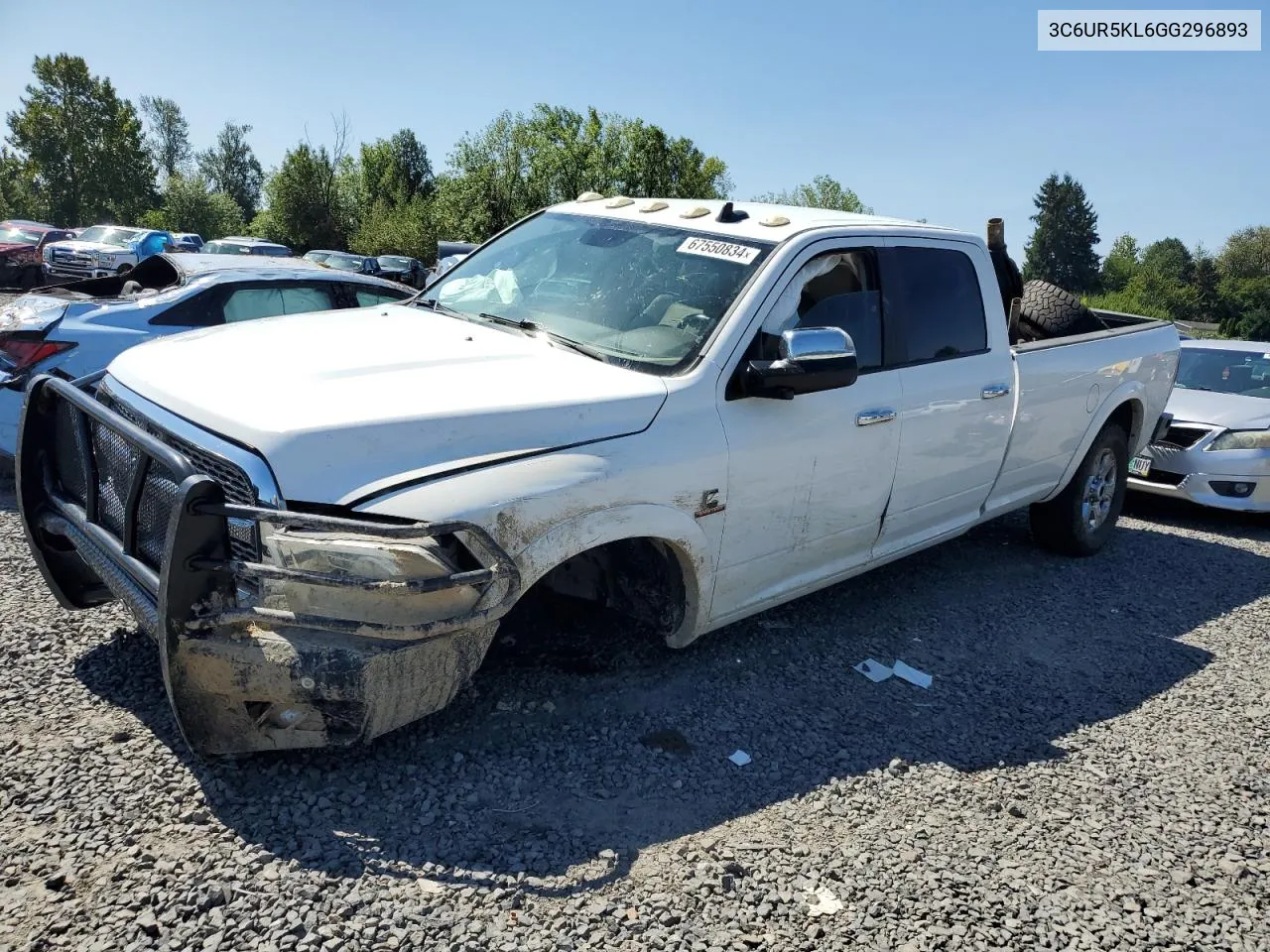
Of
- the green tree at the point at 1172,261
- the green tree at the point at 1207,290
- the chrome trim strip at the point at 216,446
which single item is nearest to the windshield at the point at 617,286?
the chrome trim strip at the point at 216,446

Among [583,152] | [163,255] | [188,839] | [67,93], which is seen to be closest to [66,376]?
[163,255]

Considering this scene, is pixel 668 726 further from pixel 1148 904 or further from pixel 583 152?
pixel 583 152

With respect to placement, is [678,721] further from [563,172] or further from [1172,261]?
[1172,261]

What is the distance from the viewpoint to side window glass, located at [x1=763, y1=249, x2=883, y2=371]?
4008 millimetres

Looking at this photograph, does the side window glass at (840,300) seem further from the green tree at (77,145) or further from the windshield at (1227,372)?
the green tree at (77,145)

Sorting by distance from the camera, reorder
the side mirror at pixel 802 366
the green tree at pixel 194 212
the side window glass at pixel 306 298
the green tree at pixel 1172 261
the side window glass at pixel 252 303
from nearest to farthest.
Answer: the side mirror at pixel 802 366
the side window glass at pixel 252 303
the side window glass at pixel 306 298
the green tree at pixel 194 212
the green tree at pixel 1172 261

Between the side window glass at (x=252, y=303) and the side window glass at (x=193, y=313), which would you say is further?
the side window glass at (x=252, y=303)

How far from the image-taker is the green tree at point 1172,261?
11475 cm

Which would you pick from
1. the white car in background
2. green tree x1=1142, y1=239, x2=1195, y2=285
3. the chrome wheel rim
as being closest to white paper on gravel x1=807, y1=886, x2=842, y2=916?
the chrome wheel rim

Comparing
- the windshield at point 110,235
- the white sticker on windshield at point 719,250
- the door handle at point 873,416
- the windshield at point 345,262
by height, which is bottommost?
the door handle at point 873,416

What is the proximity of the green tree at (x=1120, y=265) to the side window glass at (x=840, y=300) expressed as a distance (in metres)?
133

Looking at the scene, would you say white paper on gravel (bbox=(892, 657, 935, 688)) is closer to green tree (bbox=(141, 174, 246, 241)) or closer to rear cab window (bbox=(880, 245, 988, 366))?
rear cab window (bbox=(880, 245, 988, 366))

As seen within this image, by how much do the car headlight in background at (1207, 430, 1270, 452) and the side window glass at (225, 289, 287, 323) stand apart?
757 cm

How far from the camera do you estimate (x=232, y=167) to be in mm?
108562
